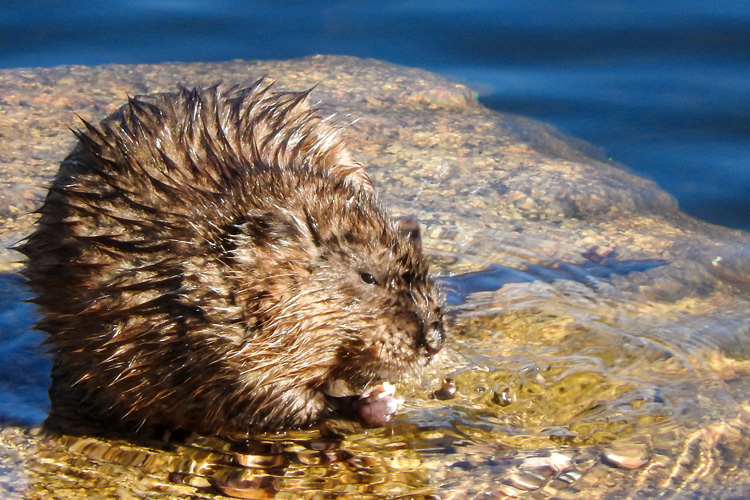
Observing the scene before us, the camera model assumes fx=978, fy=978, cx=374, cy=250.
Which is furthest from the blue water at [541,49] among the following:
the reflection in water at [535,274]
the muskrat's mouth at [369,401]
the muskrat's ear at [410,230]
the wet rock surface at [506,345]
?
the muskrat's mouth at [369,401]

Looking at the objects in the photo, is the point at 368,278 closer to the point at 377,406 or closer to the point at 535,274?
the point at 377,406

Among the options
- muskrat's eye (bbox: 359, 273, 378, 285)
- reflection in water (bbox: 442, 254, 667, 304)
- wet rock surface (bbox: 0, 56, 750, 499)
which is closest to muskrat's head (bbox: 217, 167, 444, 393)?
muskrat's eye (bbox: 359, 273, 378, 285)

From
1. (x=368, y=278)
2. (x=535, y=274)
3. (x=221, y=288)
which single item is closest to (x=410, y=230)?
(x=368, y=278)

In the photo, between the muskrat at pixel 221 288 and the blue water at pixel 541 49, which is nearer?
the muskrat at pixel 221 288

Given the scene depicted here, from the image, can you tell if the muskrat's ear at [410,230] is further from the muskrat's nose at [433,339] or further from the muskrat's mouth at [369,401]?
the muskrat's mouth at [369,401]

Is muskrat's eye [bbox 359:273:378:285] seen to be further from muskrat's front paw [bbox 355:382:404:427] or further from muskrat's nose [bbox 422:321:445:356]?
muskrat's front paw [bbox 355:382:404:427]

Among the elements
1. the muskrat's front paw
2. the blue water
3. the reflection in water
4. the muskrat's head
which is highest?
the blue water
